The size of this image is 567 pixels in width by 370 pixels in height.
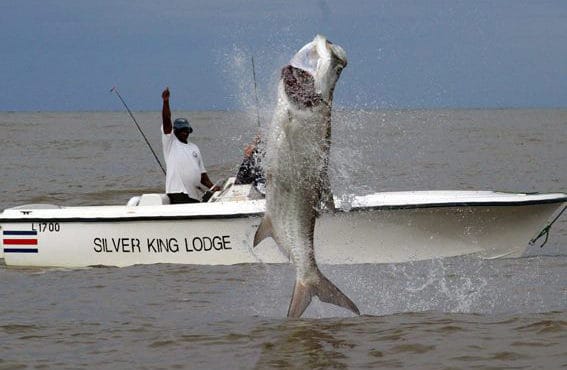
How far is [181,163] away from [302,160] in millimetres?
4999

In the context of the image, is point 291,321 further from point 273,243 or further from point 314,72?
point 273,243

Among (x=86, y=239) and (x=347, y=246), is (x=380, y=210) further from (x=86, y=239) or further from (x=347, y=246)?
(x=86, y=239)


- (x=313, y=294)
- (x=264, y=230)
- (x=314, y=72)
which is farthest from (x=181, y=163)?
(x=314, y=72)

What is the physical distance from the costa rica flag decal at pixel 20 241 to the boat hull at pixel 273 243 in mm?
176

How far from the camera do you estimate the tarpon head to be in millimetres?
6473

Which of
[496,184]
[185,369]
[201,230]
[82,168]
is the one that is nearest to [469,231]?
[201,230]

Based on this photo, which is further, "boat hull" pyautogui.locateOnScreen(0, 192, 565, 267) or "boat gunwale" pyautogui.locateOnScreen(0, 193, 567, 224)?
"boat hull" pyautogui.locateOnScreen(0, 192, 565, 267)

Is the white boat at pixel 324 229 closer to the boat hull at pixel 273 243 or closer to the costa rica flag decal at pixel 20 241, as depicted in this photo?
the boat hull at pixel 273 243

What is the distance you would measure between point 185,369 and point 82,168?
26979 mm

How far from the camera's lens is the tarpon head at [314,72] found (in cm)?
647

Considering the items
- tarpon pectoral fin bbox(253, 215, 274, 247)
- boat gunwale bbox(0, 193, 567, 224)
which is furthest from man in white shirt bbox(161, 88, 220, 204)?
tarpon pectoral fin bbox(253, 215, 274, 247)

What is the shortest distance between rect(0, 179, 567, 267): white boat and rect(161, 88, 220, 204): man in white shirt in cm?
39

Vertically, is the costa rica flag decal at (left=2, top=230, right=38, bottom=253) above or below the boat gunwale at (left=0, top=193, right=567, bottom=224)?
below

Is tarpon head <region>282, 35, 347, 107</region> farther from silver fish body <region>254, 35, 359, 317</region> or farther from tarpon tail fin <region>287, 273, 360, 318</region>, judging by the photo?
tarpon tail fin <region>287, 273, 360, 318</region>
